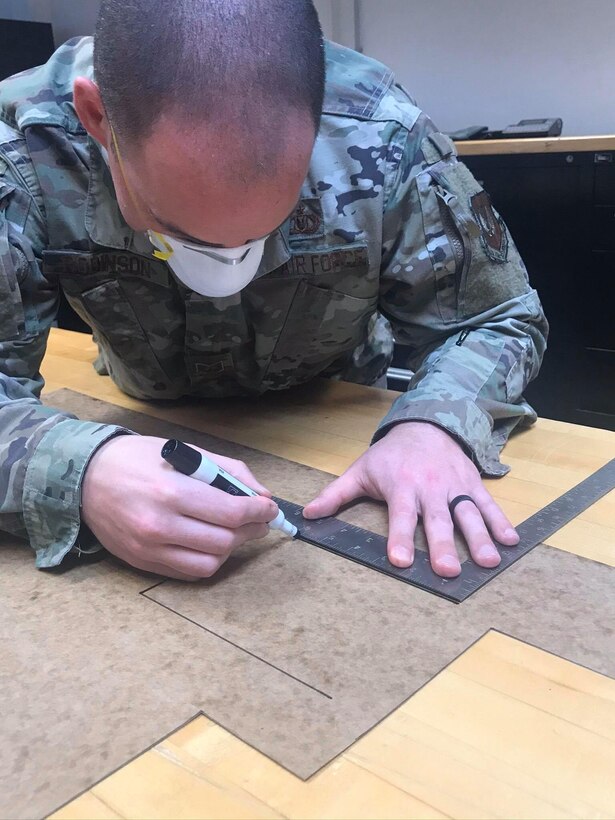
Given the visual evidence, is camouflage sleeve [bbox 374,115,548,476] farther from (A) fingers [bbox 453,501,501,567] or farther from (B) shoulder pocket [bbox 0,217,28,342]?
(B) shoulder pocket [bbox 0,217,28,342]

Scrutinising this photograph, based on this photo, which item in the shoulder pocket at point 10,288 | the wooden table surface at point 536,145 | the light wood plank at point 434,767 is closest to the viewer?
the light wood plank at point 434,767

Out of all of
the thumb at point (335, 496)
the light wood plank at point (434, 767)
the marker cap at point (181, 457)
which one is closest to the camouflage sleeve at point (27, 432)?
the marker cap at point (181, 457)

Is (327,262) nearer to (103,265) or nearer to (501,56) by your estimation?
(103,265)

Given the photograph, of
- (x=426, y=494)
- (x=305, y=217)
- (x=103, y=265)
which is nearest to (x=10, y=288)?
(x=103, y=265)

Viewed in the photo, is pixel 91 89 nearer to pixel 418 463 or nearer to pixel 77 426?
pixel 77 426

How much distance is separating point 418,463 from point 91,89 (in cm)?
54

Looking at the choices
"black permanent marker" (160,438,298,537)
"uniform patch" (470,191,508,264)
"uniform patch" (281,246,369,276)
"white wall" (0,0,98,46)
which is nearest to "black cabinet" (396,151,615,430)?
"uniform patch" (470,191,508,264)

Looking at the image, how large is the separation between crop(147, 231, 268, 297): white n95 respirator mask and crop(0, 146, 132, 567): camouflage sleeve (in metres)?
0.20

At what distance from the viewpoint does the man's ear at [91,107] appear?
34.1 inches

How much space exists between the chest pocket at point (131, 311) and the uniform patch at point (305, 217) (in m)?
0.19

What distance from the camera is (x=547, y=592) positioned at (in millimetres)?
705

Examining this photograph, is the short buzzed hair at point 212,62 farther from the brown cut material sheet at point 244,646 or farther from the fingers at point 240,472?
the brown cut material sheet at point 244,646

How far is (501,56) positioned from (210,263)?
2.25 metres

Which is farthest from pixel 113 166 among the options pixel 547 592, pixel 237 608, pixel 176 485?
pixel 547 592
